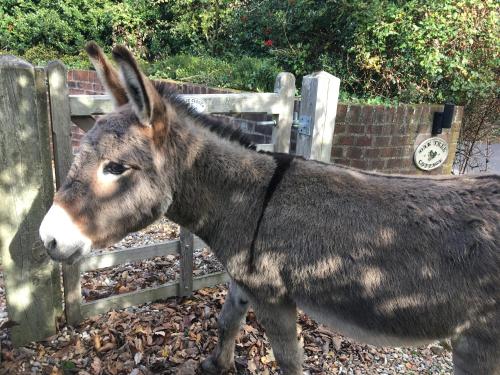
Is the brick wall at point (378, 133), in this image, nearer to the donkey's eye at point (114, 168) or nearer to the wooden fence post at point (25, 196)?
the wooden fence post at point (25, 196)

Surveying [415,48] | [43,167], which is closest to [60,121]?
[43,167]

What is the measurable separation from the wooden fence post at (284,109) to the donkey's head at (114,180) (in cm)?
172

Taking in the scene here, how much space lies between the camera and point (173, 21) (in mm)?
11305

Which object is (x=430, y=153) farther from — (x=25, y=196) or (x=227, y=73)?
(x=25, y=196)

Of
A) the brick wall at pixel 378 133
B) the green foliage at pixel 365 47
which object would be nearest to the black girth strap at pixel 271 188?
the brick wall at pixel 378 133

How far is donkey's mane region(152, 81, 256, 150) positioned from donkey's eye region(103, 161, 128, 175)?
50 cm

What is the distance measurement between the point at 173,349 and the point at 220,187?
1.66 meters

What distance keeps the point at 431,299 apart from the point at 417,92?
5.04m

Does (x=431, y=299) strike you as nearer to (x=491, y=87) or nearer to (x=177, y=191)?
(x=177, y=191)

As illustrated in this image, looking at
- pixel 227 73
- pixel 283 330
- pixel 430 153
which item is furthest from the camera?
pixel 227 73

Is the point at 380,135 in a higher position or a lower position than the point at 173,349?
higher

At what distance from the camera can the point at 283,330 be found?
2518 millimetres

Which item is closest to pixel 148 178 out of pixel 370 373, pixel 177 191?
pixel 177 191

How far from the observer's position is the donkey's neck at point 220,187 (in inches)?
94.2
